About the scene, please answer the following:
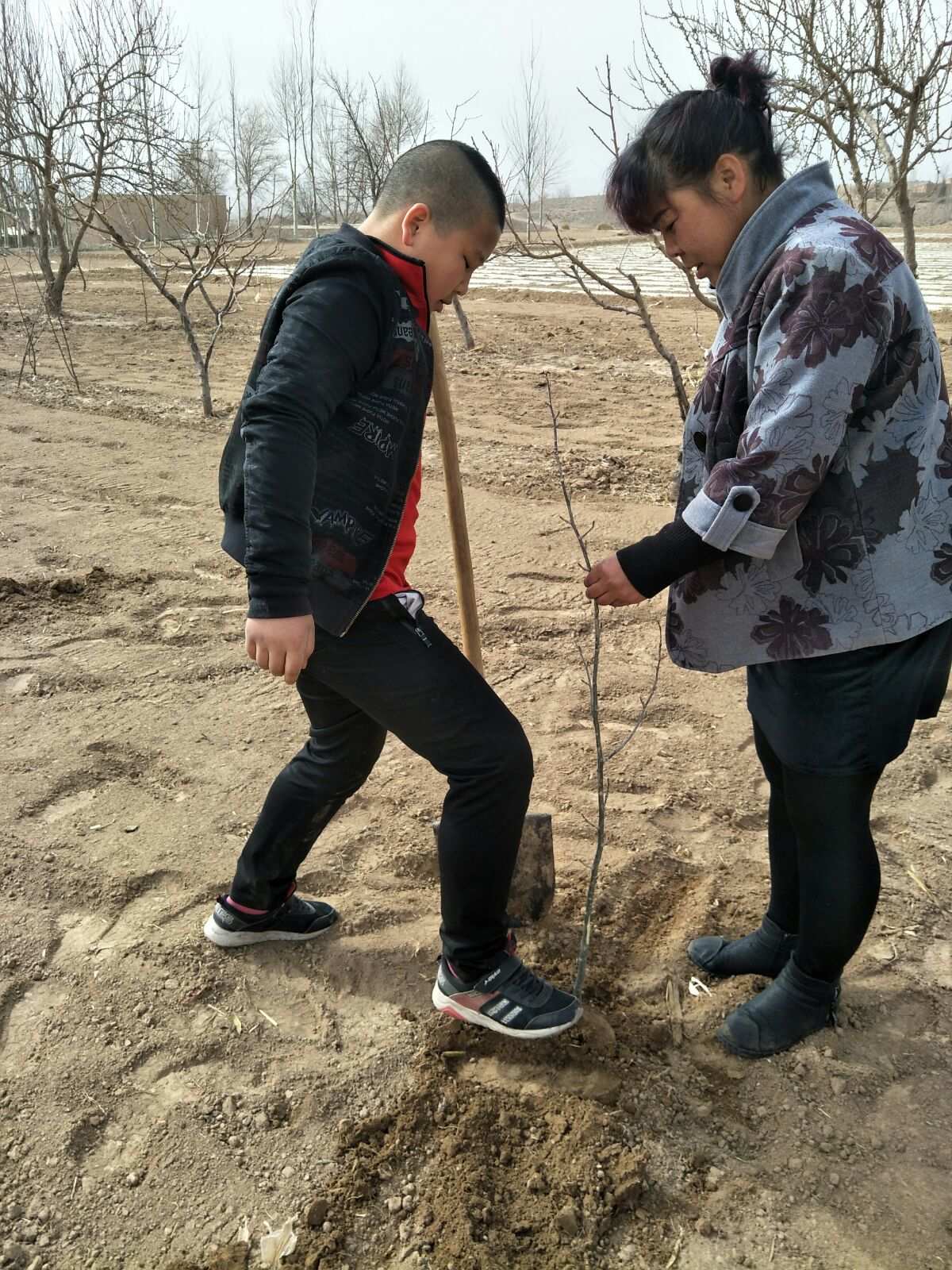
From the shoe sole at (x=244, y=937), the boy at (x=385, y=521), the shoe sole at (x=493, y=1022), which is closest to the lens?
the boy at (x=385, y=521)

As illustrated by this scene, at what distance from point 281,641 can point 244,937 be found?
1000 mm

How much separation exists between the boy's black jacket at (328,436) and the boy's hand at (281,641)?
0.05 feet

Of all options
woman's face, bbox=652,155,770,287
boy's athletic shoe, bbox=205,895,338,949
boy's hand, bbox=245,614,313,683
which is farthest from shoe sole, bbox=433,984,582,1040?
woman's face, bbox=652,155,770,287

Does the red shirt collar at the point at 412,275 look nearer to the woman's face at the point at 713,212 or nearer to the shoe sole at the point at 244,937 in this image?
the woman's face at the point at 713,212

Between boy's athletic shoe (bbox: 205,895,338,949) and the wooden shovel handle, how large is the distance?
0.69m

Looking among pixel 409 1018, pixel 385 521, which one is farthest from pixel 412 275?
pixel 409 1018

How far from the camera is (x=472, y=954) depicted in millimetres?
2039

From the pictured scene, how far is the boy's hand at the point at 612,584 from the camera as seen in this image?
1.71 meters

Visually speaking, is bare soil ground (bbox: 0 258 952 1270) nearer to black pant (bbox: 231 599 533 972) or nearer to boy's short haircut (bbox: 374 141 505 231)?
black pant (bbox: 231 599 533 972)

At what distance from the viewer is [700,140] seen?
1604 millimetres

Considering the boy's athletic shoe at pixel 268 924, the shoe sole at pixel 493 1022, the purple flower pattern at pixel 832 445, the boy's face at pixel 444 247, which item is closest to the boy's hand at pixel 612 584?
the purple flower pattern at pixel 832 445

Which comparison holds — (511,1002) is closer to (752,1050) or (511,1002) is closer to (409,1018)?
(409,1018)

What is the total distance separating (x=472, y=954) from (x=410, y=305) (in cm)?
124

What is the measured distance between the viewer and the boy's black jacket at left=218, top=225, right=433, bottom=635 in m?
1.59
